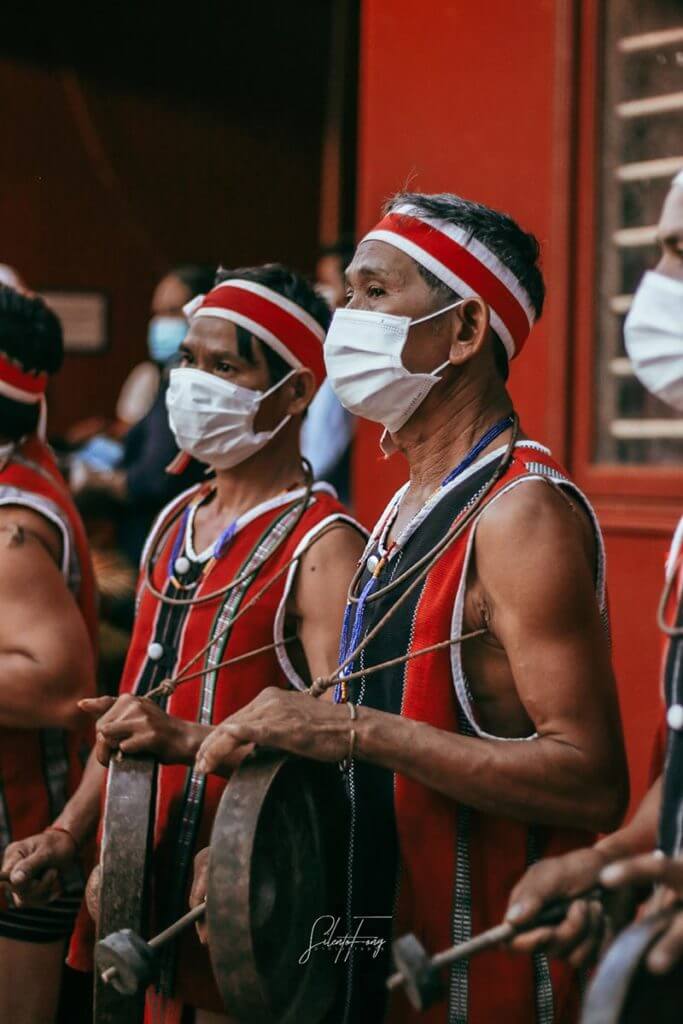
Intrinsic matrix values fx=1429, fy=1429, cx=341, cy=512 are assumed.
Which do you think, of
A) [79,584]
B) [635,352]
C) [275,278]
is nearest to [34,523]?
[79,584]

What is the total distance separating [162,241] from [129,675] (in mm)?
7892

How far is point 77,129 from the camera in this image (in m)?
10.2

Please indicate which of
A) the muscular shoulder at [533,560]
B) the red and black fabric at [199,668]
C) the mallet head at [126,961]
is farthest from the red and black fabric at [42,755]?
the muscular shoulder at [533,560]

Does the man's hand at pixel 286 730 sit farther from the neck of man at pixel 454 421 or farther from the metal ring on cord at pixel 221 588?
the metal ring on cord at pixel 221 588

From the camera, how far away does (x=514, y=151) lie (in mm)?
4449

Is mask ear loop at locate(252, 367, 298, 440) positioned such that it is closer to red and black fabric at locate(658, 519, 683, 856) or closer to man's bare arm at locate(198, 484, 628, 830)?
man's bare arm at locate(198, 484, 628, 830)

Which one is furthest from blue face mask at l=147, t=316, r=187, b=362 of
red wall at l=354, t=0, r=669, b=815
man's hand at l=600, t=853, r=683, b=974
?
man's hand at l=600, t=853, r=683, b=974

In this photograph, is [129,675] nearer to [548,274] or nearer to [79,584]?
[79,584]

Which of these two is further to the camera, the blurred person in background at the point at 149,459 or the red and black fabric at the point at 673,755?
the blurred person in background at the point at 149,459

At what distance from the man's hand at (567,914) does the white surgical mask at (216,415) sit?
1479 mm

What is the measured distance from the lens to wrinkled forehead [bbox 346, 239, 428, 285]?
263 cm

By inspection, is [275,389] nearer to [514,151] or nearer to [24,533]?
[24,533]

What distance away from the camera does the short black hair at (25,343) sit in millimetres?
3660

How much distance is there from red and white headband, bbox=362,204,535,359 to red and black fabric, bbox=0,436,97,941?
1312 millimetres
